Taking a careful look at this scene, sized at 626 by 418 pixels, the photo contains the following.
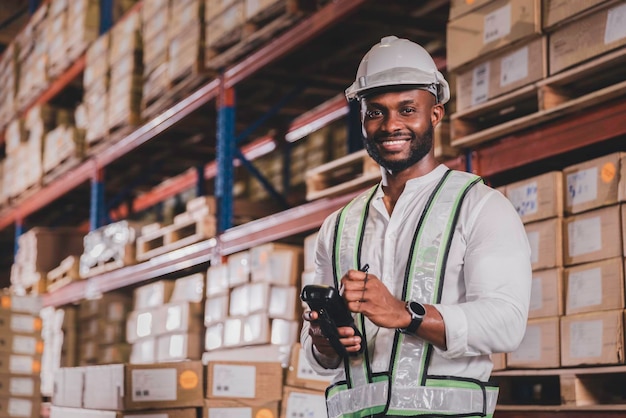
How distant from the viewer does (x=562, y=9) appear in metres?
4.00

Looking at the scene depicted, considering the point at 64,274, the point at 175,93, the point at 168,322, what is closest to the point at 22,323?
the point at 64,274

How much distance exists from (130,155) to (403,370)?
25.5 ft

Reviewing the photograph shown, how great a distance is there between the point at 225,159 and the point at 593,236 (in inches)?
147

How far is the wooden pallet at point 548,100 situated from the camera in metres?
3.84

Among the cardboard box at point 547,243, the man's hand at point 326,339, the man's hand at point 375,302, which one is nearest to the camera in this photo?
the man's hand at point 375,302

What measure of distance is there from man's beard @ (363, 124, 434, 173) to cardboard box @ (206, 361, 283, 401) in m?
2.61

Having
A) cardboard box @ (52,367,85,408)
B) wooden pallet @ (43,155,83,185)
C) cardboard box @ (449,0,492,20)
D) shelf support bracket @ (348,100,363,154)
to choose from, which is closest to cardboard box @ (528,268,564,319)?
cardboard box @ (449,0,492,20)

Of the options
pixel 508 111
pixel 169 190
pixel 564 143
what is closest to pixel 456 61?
pixel 508 111

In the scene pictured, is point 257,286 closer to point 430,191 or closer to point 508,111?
point 508,111

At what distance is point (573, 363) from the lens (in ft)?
12.5

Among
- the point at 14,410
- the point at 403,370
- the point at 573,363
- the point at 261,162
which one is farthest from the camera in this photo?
the point at 261,162

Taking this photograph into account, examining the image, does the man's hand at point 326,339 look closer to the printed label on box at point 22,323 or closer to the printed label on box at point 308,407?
the printed label on box at point 308,407

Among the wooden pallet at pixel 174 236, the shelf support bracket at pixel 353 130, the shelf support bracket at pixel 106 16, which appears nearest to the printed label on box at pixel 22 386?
the wooden pallet at pixel 174 236

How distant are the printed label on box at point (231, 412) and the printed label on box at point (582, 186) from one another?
6.08 ft
